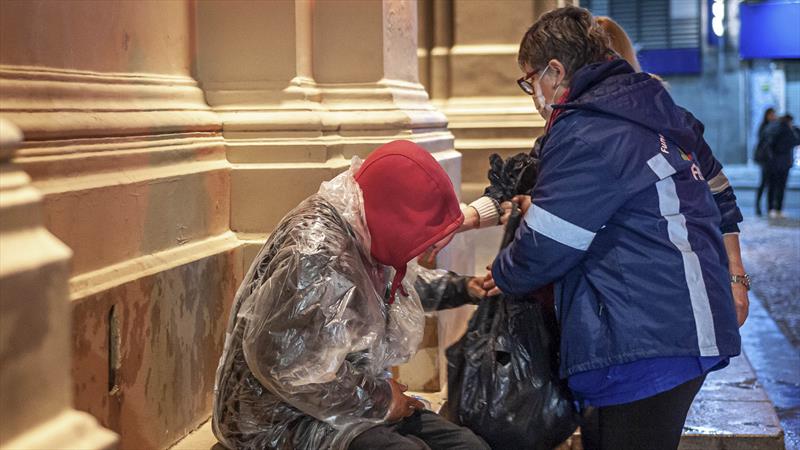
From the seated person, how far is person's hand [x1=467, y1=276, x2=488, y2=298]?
0.31 metres

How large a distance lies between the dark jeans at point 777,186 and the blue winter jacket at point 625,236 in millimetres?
13860

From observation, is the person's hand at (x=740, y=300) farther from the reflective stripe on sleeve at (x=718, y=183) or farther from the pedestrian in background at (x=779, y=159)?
the pedestrian in background at (x=779, y=159)

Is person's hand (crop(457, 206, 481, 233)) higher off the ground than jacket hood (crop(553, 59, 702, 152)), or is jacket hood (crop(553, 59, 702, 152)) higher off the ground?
jacket hood (crop(553, 59, 702, 152))

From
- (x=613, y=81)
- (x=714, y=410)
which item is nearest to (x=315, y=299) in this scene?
(x=613, y=81)

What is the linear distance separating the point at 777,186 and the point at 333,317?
14.4 m

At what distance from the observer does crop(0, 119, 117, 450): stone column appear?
148 cm

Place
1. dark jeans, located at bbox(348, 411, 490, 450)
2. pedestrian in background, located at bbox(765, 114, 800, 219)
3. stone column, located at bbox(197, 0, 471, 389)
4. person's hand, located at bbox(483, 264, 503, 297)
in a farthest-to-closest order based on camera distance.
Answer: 1. pedestrian in background, located at bbox(765, 114, 800, 219)
2. stone column, located at bbox(197, 0, 471, 389)
3. person's hand, located at bbox(483, 264, 503, 297)
4. dark jeans, located at bbox(348, 411, 490, 450)

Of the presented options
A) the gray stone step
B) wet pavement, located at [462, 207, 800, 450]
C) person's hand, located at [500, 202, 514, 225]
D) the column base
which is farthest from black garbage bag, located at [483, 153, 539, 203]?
the column base

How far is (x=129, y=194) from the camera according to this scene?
10.3 feet

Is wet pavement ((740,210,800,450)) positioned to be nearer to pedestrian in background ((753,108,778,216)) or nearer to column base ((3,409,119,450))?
pedestrian in background ((753,108,778,216))

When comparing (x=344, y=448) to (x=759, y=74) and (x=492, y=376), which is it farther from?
(x=759, y=74)

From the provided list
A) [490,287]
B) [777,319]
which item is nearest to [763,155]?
[777,319]

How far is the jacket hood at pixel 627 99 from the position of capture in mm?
2680

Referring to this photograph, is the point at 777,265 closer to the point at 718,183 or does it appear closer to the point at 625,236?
the point at 718,183
